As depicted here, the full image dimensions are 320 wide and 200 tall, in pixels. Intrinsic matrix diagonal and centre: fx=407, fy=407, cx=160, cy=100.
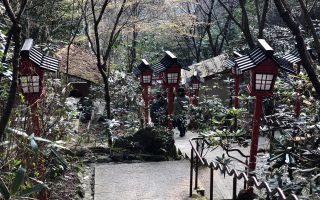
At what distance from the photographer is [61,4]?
1305 centimetres

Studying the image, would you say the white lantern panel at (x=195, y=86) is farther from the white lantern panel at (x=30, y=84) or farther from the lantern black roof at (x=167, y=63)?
the white lantern panel at (x=30, y=84)

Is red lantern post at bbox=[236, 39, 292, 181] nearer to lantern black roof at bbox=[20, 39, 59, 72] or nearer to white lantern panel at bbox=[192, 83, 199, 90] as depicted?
lantern black roof at bbox=[20, 39, 59, 72]

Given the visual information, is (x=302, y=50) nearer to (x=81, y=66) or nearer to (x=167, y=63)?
(x=167, y=63)

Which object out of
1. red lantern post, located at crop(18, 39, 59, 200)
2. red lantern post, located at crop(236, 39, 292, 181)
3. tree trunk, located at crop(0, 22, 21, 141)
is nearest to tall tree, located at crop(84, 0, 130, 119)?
red lantern post, located at crop(18, 39, 59, 200)

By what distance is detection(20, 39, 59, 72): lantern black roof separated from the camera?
5.53 m

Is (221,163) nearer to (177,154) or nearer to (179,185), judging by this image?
(179,185)

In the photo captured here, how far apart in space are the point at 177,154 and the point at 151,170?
3.79 ft

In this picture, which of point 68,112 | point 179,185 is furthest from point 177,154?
point 68,112

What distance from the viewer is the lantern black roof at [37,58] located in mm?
5531

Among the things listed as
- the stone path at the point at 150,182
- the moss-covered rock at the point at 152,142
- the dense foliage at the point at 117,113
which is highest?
the dense foliage at the point at 117,113

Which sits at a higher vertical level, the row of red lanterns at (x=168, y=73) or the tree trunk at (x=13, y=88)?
the row of red lanterns at (x=168, y=73)

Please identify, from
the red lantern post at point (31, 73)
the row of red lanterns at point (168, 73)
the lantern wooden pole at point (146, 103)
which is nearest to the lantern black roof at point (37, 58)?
the red lantern post at point (31, 73)

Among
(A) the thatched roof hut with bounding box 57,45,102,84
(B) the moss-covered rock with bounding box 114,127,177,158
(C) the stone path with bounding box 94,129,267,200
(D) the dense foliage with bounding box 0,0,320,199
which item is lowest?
(C) the stone path with bounding box 94,129,267,200

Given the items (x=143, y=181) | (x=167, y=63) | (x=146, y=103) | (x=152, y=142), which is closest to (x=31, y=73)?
(x=143, y=181)
